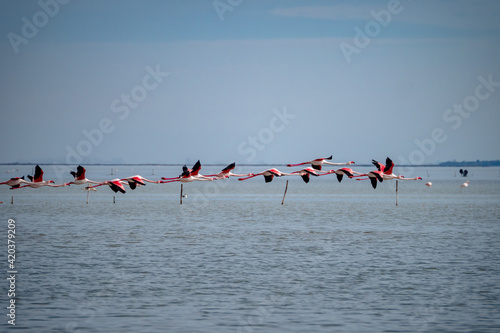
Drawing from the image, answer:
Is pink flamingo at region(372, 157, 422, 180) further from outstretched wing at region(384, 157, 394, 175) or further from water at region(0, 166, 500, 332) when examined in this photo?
water at region(0, 166, 500, 332)

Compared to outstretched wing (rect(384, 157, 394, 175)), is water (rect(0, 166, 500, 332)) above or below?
below

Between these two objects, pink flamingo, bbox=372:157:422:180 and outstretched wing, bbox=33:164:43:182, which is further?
pink flamingo, bbox=372:157:422:180

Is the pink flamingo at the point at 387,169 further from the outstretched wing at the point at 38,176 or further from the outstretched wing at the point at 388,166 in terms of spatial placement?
the outstretched wing at the point at 38,176

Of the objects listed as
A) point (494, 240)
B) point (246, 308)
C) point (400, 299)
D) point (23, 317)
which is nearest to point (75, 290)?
point (23, 317)

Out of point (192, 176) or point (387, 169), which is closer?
point (192, 176)

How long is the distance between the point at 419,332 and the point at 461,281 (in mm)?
10432

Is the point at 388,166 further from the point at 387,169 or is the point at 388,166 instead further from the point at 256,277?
the point at 256,277

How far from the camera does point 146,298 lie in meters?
29.5

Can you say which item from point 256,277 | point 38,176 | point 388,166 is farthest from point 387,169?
point 38,176

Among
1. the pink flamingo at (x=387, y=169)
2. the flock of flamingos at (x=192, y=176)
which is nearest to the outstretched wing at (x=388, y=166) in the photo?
the pink flamingo at (x=387, y=169)

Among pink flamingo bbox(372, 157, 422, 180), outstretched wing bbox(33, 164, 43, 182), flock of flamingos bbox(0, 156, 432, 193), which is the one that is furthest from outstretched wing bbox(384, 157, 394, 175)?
outstretched wing bbox(33, 164, 43, 182)


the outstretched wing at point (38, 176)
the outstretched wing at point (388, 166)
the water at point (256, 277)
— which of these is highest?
the outstretched wing at point (388, 166)

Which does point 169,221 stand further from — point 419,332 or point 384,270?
point 419,332

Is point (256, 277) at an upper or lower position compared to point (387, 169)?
lower
